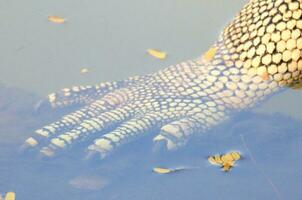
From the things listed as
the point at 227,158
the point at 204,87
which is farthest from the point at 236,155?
the point at 204,87

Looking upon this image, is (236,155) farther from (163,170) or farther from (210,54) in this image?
(210,54)

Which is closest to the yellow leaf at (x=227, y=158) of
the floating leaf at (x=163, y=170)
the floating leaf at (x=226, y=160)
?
the floating leaf at (x=226, y=160)

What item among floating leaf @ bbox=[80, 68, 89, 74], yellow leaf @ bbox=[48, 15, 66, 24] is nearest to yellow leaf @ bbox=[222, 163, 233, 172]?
floating leaf @ bbox=[80, 68, 89, 74]

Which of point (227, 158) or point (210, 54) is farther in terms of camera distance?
point (210, 54)

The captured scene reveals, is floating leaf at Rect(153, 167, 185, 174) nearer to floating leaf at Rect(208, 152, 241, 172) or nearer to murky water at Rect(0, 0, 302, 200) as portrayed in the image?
murky water at Rect(0, 0, 302, 200)

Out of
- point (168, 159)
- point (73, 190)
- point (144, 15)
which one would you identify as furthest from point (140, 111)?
point (144, 15)

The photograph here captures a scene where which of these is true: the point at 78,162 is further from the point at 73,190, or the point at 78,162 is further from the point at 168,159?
the point at 168,159

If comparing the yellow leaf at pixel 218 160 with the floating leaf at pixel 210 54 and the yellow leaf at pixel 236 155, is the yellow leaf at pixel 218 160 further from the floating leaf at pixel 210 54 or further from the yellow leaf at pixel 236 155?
the floating leaf at pixel 210 54
